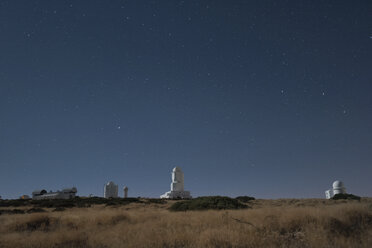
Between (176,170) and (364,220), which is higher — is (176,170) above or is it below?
above

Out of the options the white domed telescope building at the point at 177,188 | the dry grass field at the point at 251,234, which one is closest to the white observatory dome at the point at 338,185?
the white domed telescope building at the point at 177,188

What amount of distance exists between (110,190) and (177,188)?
19958 mm

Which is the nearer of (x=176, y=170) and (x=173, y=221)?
(x=173, y=221)

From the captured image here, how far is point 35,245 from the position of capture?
789 cm

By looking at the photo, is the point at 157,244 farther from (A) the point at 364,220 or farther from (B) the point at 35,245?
(A) the point at 364,220

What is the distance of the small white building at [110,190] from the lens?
63.2 metres

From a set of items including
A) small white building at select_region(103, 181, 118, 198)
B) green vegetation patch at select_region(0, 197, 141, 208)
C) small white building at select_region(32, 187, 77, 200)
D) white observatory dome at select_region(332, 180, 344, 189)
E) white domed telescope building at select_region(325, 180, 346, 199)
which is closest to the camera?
green vegetation patch at select_region(0, 197, 141, 208)

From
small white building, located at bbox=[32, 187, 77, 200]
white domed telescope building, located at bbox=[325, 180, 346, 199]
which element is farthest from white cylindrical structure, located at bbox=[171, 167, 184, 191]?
white domed telescope building, located at bbox=[325, 180, 346, 199]

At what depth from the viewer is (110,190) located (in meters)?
63.9

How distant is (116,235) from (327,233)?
702cm

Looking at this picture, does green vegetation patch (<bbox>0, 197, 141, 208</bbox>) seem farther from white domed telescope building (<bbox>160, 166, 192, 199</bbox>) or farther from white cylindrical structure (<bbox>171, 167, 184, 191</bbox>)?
white cylindrical structure (<bbox>171, 167, 184, 191</bbox>)

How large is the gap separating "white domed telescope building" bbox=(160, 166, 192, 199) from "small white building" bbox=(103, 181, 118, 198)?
16.3 metres

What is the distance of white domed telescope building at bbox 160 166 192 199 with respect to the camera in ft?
171

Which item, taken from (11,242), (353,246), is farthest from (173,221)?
(353,246)
